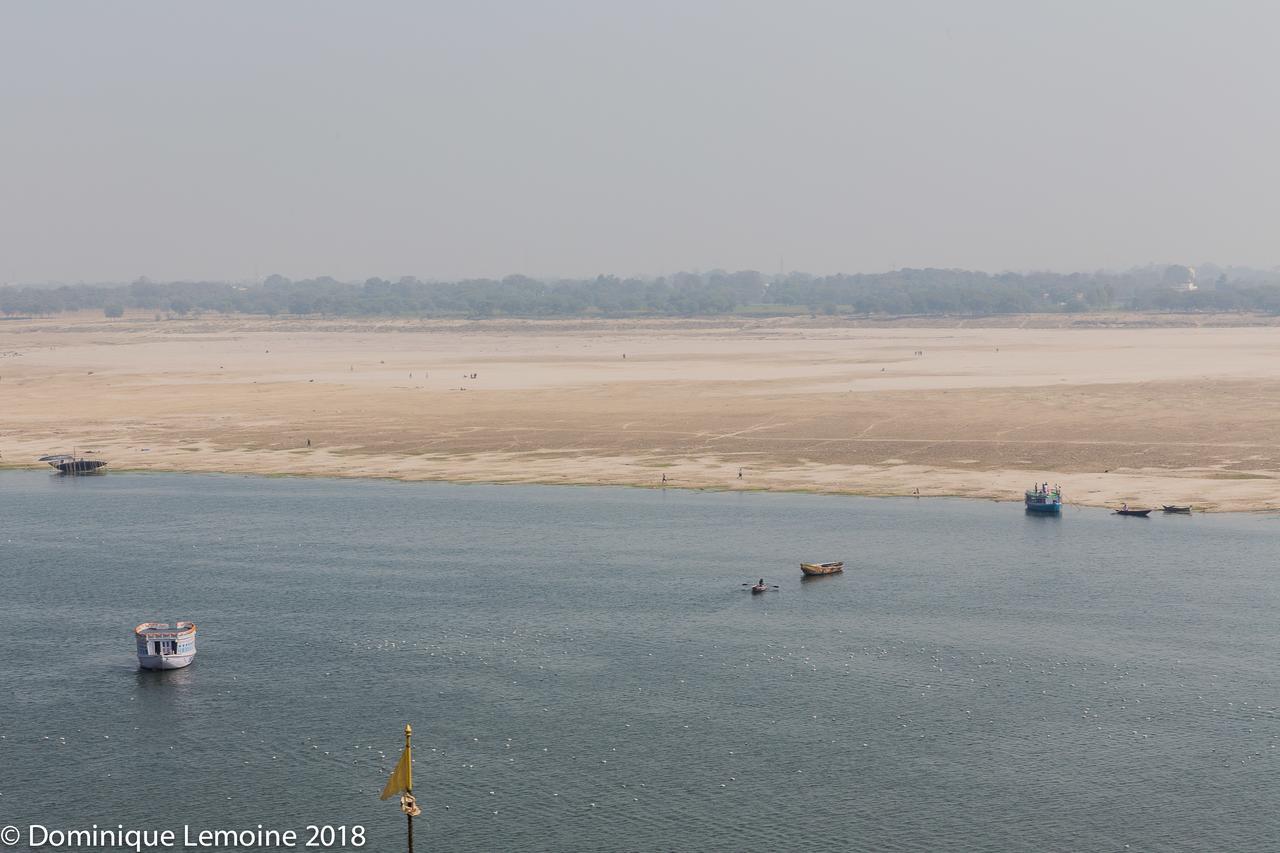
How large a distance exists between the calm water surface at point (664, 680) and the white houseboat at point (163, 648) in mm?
729

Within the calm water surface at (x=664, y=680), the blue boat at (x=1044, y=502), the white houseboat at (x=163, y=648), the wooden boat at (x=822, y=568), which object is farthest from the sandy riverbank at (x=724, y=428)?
the white houseboat at (x=163, y=648)

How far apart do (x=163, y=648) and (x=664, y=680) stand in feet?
69.6

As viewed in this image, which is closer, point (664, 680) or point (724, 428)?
point (664, 680)

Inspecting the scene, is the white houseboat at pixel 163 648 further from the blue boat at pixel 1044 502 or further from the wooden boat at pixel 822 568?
the blue boat at pixel 1044 502

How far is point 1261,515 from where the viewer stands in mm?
88250

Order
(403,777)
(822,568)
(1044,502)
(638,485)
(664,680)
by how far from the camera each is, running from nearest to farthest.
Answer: (403,777), (664,680), (822,568), (1044,502), (638,485)

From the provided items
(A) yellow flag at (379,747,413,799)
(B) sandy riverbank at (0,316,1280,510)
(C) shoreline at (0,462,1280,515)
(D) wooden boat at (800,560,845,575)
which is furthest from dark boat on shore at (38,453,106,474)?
(A) yellow flag at (379,747,413,799)

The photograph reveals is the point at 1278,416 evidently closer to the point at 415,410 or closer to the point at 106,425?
the point at 415,410

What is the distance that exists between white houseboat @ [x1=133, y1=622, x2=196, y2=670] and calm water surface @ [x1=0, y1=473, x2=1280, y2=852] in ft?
2.39

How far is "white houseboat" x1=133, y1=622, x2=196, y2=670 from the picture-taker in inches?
2345

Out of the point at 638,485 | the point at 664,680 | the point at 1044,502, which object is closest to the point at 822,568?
the point at 664,680

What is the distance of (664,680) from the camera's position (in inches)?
2276

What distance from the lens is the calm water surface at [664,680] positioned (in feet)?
150

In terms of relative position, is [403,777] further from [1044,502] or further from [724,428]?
[724,428]
